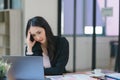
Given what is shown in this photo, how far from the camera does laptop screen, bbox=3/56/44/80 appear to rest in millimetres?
1919

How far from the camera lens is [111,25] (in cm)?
602

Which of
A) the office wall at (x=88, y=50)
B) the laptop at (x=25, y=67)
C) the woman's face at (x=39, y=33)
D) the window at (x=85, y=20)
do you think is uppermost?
the window at (x=85, y=20)

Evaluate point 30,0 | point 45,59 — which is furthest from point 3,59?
point 30,0

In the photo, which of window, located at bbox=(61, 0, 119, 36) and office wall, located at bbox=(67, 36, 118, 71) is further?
office wall, located at bbox=(67, 36, 118, 71)

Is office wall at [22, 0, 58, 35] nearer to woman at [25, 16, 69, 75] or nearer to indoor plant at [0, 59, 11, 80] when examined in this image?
woman at [25, 16, 69, 75]

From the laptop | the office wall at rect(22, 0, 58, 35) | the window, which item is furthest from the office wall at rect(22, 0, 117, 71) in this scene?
the laptop

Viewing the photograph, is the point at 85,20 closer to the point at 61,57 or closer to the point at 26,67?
the point at 61,57

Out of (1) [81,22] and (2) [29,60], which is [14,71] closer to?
(2) [29,60]

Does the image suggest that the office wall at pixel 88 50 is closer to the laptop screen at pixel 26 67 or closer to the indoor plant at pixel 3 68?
the laptop screen at pixel 26 67

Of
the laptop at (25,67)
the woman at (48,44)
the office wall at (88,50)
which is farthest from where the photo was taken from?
the office wall at (88,50)

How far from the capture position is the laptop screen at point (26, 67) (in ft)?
6.30

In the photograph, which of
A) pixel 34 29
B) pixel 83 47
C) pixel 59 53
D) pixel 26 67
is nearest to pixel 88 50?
pixel 83 47

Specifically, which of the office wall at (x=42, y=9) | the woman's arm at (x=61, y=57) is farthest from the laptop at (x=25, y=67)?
the office wall at (x=42, y=9)

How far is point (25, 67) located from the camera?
1.92 m
